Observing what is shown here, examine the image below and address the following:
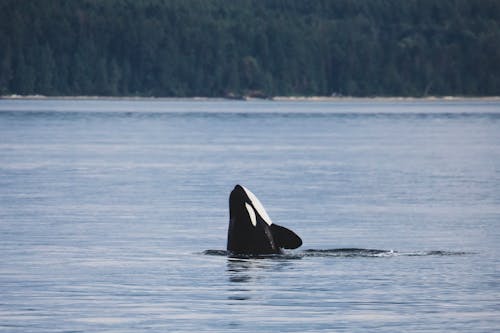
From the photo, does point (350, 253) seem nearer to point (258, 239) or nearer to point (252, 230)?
point (258, 239)

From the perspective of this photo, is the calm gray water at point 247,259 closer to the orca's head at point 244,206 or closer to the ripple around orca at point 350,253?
the ripple around orca at point 350,253

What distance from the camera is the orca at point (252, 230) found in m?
25.8

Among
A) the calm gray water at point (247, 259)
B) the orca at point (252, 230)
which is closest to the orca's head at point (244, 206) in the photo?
the orca at point (252, 230)

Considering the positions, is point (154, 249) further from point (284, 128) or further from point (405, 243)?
point (284, 128)

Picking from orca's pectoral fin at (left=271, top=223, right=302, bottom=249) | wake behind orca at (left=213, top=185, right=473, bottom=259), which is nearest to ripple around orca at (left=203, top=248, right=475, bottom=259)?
wake behind orca at (left=213, top=185, right=473, bottom=259)

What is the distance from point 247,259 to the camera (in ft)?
88.4

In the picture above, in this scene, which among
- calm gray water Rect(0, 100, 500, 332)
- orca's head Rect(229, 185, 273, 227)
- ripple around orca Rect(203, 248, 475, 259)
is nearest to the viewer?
calm gray water Rect(0, 100, 500, 332)

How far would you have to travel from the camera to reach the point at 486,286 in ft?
79.8

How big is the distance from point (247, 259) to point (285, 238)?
4.22ft

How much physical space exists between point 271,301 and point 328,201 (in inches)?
791

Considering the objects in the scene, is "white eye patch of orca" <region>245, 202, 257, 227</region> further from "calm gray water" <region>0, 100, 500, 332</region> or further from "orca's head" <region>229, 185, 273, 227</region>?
"calm gray water" <region>0, 100, 500, 332</region>

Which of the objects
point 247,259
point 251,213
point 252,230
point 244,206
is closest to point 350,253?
point 247,259

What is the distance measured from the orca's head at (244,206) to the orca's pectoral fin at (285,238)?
13.2 inches

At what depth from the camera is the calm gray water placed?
21.6m
